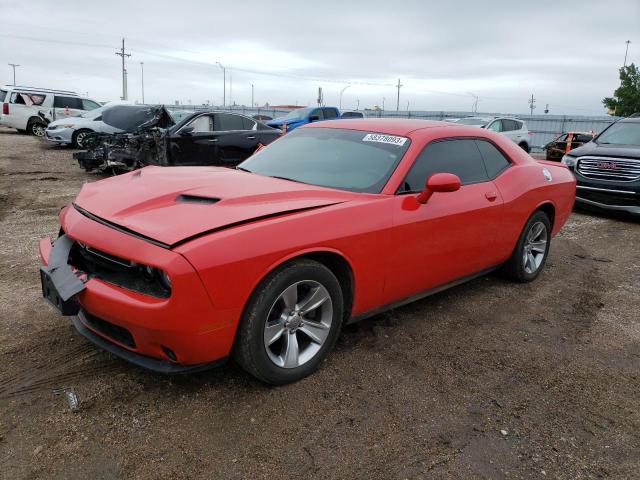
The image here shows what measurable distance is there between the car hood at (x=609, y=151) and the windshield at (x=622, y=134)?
255mm

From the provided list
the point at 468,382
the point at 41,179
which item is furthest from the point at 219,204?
the point at 41,179

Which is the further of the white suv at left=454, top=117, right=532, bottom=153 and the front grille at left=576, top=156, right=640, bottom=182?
the white suv at left=454, top=117, right=532, bottom=153

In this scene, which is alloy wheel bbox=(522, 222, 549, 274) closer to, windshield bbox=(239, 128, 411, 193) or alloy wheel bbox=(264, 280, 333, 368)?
windshield bbox=(239, 128, 411, 193)

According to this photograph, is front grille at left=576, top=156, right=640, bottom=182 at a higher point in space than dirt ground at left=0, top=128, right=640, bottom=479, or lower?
higher

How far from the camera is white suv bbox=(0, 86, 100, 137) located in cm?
1995

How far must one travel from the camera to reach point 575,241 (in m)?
6.77

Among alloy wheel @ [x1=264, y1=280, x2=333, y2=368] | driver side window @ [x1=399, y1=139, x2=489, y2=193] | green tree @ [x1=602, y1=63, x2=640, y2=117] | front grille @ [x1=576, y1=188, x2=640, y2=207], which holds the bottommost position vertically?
alloy wheel @ [x1=264, y1=280, x2=333, y2=368]

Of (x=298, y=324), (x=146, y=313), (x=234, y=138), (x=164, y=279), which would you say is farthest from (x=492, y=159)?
(x=234, y=138)

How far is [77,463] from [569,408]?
259 centimetres

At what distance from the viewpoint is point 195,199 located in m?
2.94

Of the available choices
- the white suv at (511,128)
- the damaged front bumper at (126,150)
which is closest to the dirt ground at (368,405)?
the damaged front bumper at (126,150)

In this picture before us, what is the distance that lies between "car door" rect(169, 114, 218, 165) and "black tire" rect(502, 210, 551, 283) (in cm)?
717

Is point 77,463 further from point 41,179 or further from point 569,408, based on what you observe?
point 41,179

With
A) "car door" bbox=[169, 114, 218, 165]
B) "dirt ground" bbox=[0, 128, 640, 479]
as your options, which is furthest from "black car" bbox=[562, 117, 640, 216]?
"car door" bbox=[169, 114, 218, 165]
